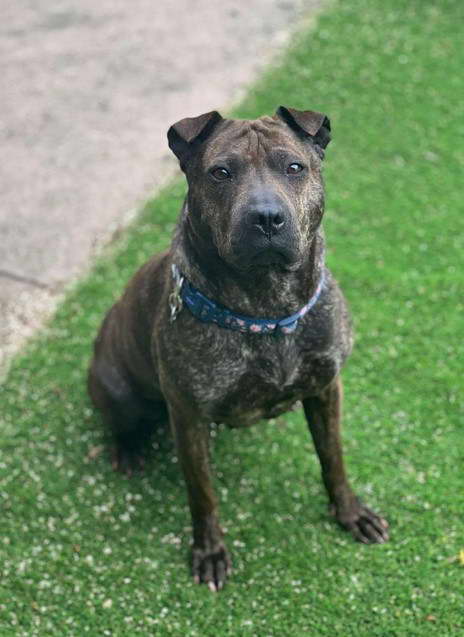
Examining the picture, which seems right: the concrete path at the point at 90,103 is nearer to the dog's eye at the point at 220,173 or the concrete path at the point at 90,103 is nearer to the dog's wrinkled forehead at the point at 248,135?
the dog's wrinkled forehead at the point at 248,135

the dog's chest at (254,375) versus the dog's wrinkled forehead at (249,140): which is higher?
the dog's wrinkled forehead at (249,140)

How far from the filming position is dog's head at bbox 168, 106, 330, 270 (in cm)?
330

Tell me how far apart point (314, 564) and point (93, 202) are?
3.86m

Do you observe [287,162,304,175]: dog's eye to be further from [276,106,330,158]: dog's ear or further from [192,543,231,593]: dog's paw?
[192,543,231,593]: dog's paw

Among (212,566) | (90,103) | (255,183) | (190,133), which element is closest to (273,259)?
(255,183)

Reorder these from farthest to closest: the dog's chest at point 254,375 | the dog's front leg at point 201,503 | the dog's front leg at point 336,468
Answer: the dog's front leg at point 336,468
the dog's front leg at point 201,503
the dog's chest at point 254,375

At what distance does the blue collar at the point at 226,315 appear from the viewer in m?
3.78

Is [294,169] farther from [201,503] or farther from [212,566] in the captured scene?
[212,566]

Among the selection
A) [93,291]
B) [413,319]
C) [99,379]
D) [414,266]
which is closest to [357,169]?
[414,266]

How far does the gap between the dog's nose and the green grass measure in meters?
2.10

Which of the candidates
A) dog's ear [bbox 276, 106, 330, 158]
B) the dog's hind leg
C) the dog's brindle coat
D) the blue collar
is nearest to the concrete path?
the dog's hind leg

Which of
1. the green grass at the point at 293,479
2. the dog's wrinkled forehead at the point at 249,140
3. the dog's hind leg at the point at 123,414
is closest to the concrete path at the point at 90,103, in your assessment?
the green grass at the point at 293,479

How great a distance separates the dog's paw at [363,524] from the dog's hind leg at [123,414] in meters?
1.20

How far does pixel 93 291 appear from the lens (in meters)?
6.43
